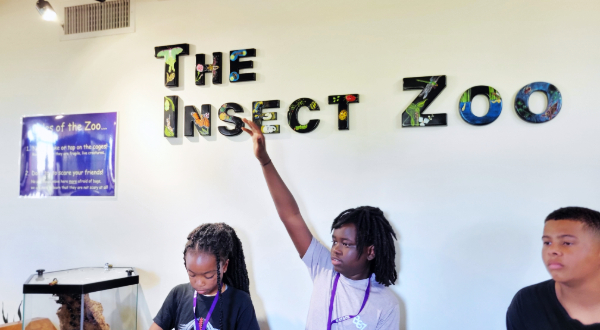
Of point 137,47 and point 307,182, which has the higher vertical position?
point 137,47

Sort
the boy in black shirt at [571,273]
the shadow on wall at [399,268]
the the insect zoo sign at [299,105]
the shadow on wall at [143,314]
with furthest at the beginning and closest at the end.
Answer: the shadow on wall at [143,314] < the shadow on wall at [399,268] < the the insect zoo sign at [299,105] < the boy in black shirt at [571,273]

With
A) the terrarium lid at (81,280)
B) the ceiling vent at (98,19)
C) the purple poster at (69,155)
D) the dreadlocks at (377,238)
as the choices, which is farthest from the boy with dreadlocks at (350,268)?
the ceiling vent at (98,19)

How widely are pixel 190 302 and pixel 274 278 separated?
1.44 feet

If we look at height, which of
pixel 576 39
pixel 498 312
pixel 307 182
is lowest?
pixel 498 312

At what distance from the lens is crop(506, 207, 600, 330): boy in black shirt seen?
135 centimetres

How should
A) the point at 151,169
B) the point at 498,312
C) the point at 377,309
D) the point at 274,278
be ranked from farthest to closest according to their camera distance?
the point at 151,169, the point at 274,278, the point at 498,312, the point at 377,309

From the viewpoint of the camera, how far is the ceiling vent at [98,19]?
7.80 feet

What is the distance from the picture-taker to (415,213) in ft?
6.16

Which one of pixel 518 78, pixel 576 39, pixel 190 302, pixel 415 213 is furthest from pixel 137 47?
pixel 576 39

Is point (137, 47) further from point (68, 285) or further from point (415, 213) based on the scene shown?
point (415, 213)

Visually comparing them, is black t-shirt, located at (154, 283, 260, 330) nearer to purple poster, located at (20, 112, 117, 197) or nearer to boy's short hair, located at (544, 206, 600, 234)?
purple poster, located at (20, 112, 117, 197)

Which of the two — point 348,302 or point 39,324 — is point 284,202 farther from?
point 39,324

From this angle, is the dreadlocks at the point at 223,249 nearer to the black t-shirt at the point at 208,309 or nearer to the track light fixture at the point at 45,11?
the black t-shirt at the point at 208,309

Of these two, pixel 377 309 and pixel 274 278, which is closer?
pixel 377 309
